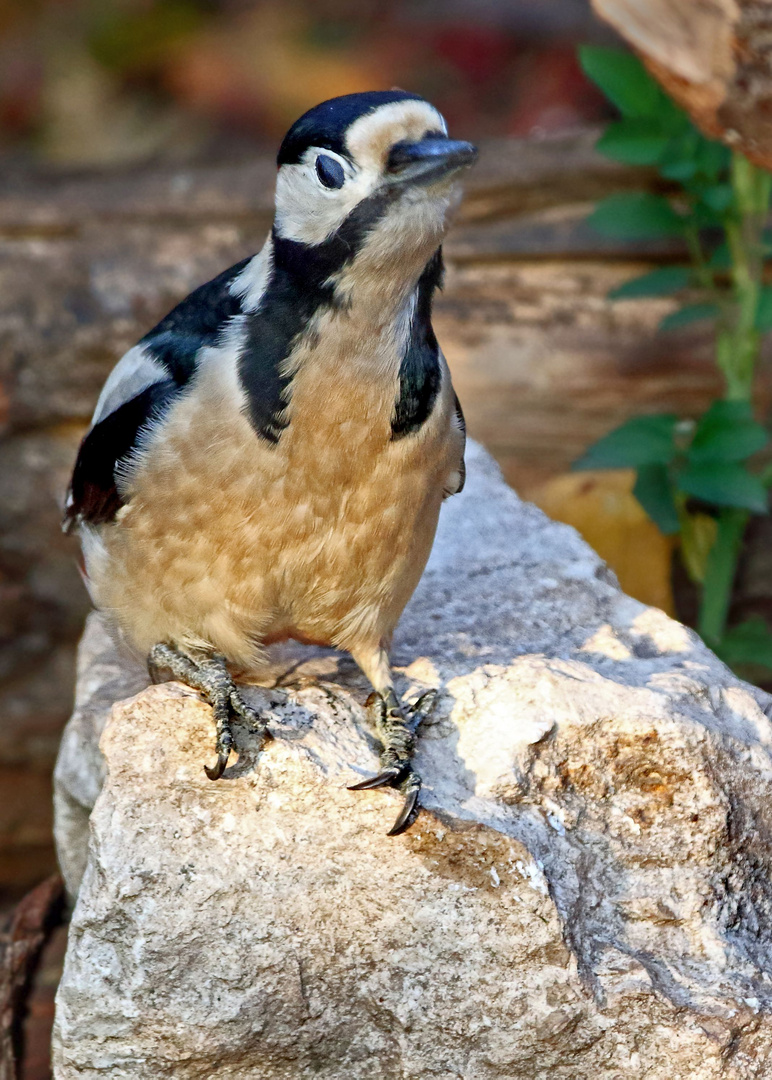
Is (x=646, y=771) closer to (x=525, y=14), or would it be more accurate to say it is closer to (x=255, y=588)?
(x=255, y=588)

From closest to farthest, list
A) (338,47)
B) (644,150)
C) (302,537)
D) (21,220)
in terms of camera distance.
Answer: (302,537) < (644,150) < (21,220) < (338,47)

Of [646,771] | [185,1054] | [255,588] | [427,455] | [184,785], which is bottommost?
[185,1054]

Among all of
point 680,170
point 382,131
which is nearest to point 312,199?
point 382,131

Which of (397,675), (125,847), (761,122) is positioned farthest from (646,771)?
(761,122)

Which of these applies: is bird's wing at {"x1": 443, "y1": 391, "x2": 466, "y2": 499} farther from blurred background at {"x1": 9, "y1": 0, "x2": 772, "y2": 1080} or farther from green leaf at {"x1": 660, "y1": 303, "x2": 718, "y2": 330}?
blurred background at {"x1": 9, "y1": 0, "x2": 772, "y2": 1080}

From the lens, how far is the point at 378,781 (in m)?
2.30

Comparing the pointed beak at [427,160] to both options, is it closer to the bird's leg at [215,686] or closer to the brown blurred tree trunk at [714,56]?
the bird's leg at [215,686]

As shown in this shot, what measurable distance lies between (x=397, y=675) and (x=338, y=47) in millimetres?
6152

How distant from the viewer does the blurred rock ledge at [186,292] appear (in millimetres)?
5445

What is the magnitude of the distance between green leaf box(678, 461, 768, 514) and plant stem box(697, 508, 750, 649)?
44 cm

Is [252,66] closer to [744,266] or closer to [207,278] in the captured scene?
[207,278]

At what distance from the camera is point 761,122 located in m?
3.61

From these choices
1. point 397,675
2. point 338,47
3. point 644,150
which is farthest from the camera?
point 338,47


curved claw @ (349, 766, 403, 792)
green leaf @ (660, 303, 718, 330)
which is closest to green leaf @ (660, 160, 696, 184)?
green leaf @ (660, 303, 718, 330)
